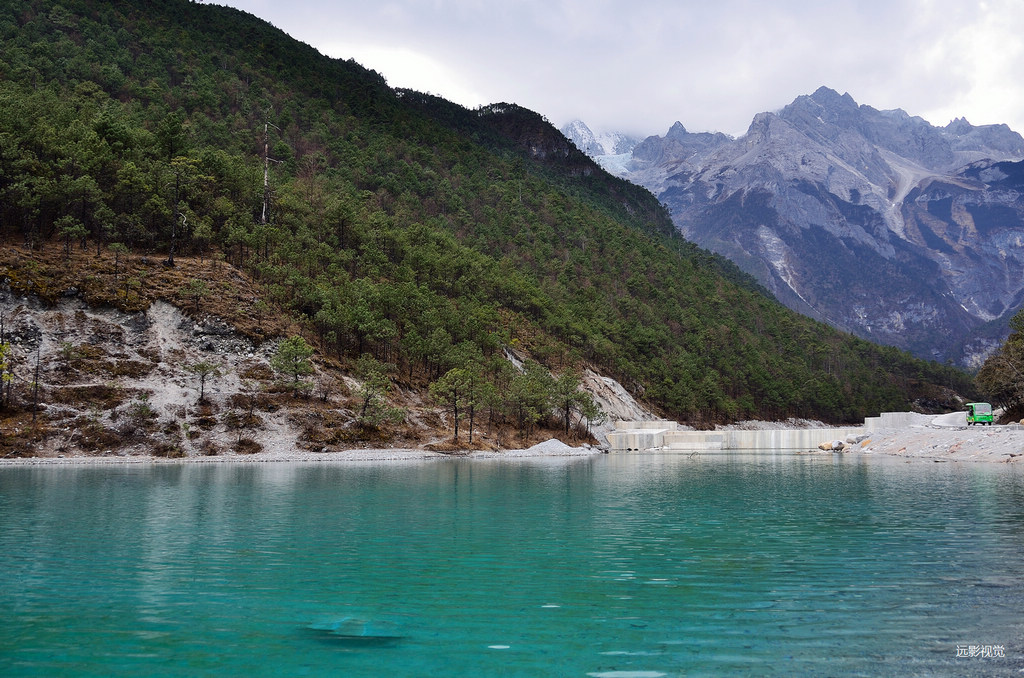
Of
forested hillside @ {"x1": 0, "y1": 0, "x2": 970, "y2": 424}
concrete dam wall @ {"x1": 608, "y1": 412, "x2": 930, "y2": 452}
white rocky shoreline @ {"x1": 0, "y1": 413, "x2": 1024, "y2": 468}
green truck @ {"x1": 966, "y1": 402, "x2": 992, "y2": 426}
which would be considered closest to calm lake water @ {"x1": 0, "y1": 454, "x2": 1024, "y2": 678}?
white rocky shoreline @ {"x1": 0, "y1": 413, "x2": 1024, "y2": 468}

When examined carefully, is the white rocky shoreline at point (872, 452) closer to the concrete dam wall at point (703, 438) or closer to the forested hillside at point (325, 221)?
the forested hillside at point (325, 221)

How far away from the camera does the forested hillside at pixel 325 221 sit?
3711 inches

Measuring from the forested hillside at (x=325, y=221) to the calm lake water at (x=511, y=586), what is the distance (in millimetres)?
67313

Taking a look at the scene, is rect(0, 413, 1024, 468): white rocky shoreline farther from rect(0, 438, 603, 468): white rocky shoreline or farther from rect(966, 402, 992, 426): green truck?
rect(966, 402, 992, 426): green truck

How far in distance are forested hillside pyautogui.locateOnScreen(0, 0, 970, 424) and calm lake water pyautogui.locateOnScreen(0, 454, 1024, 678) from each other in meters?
67.3

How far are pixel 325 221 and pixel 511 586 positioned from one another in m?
113

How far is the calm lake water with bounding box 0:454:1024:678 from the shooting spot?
38.3 feet

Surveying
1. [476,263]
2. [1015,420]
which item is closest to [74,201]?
[476,263]

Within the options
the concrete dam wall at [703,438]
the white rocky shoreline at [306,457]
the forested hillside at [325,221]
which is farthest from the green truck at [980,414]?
the forested hillside at [325,221]

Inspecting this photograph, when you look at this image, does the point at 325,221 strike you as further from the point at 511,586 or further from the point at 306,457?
the point at 511,586

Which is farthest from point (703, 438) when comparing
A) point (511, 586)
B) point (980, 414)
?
point (511, 586)

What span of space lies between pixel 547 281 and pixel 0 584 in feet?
499

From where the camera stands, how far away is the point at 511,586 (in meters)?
17.2

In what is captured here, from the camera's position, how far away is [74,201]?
291ft
